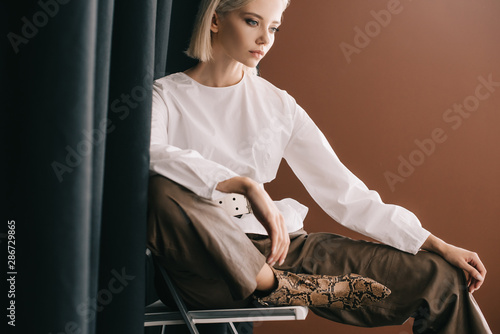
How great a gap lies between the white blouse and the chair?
22 centimetres

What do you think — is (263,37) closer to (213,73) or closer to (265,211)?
(213,73)

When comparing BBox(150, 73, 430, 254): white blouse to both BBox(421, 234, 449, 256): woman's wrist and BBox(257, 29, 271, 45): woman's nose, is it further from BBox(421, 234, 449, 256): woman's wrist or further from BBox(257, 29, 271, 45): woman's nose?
BBox(257, 29, 271, 45): woman's nose

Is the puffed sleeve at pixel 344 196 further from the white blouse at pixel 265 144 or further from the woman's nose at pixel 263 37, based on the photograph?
the woman's nose at pixel 263 37

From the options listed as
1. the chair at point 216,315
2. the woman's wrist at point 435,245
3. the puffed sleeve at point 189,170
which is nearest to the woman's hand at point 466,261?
the woman's wrist at point 435,245

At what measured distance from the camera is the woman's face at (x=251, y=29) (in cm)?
131

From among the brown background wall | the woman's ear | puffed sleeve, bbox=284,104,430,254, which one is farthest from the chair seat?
the brown background wall

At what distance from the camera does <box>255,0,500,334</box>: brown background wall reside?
7.02 ft

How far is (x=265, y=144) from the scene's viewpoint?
4.53 feet

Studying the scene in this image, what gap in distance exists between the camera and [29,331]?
0.77m

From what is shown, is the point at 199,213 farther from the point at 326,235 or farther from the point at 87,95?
the point at 326,235

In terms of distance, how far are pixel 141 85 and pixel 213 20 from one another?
466 millimetres

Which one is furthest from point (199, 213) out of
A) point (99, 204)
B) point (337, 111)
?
point (337, 111)

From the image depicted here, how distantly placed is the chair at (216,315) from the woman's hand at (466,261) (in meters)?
0.36

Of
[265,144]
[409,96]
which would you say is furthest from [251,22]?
[409,96]
